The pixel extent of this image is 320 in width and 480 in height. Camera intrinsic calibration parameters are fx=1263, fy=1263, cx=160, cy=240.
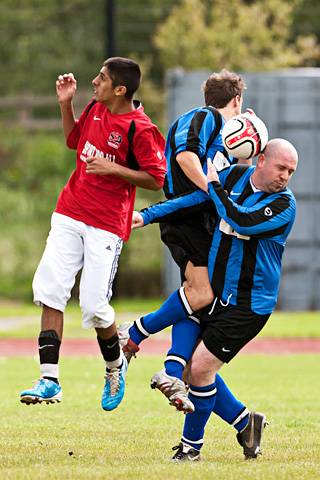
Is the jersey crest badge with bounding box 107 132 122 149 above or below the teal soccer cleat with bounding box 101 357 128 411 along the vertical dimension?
Answer: above

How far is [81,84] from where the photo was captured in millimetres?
33000

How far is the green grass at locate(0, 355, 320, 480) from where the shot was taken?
285 inches

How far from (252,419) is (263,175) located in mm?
1581

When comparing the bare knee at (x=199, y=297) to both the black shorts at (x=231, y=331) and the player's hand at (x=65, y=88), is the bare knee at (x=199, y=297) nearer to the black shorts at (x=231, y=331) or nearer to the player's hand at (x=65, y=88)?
the black shorts at (x=231, y=331)

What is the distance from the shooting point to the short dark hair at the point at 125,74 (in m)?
8.11

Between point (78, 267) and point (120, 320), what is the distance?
486 inches

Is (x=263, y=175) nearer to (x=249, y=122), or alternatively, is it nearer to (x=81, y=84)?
(x=249, y=122)

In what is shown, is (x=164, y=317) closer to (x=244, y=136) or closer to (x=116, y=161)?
(x=116, y=161)

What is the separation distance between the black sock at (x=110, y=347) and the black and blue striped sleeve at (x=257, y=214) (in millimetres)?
1356

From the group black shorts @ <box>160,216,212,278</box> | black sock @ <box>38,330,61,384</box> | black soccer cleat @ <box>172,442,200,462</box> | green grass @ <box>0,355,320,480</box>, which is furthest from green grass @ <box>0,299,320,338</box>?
black soccer cleat @ <box>172,442,200,462</box>

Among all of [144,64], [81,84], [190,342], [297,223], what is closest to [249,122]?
[190,342]

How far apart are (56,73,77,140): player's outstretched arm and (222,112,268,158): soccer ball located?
4.15 feet

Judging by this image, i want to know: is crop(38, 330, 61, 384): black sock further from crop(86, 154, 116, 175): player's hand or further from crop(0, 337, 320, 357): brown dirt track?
crop(0, 337, 320, 357): brown dirt track

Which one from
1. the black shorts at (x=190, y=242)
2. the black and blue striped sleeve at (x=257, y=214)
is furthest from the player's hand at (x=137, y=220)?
the black and blue striped sleeve at (x=257, y=214)
